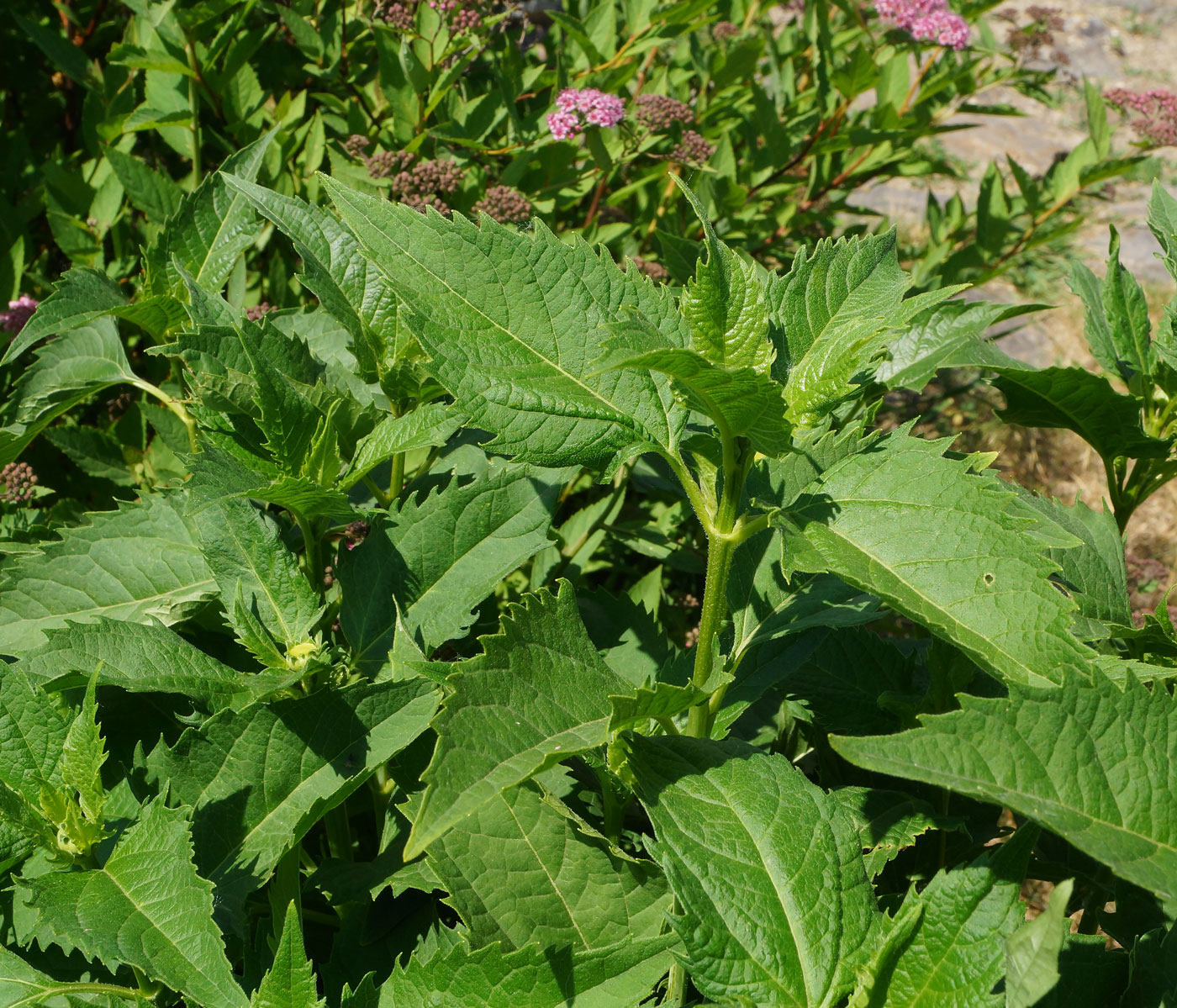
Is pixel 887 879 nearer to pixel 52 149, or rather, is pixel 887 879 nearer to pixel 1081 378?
pixel 1081 378

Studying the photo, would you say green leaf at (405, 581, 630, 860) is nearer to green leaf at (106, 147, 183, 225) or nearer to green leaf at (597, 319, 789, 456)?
green leaf at (597, 319, 789, 456)

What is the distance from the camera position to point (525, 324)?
130cm

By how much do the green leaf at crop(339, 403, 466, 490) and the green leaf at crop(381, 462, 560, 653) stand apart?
0.12m

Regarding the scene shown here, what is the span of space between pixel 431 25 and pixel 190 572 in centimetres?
142

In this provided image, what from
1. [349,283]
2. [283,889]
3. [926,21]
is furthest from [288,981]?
[926,21]

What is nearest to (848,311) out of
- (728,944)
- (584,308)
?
(584,308)

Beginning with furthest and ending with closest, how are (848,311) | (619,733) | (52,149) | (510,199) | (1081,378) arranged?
(52,149)
(510,199)
(1081,378)
(848,311)
(619,733)

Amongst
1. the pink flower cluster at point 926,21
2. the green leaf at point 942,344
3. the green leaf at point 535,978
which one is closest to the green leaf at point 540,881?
the green leaf at point 535,978

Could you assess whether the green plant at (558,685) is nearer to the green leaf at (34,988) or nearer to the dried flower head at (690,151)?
the green leaf at (34,988)

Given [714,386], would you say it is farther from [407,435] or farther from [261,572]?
[261,572]

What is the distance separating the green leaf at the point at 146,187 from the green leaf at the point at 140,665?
116 centimetres

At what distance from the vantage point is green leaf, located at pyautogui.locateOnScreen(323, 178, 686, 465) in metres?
1.22

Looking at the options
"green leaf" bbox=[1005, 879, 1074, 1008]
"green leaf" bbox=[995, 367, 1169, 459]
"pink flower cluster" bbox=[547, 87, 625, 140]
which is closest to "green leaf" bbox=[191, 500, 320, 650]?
"green leaf" bbox=[1005, 879, 1074, 1008]

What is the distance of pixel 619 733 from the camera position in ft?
4.09
